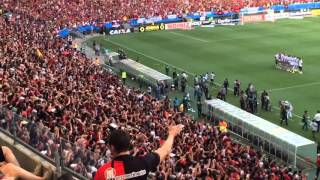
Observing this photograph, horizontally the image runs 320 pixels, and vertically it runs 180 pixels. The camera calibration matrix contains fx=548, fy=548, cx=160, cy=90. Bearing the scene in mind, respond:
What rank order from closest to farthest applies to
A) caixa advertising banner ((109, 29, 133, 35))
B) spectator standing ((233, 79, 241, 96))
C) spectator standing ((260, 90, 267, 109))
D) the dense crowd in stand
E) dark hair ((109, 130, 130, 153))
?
dark hair ((109, 130, 130, 153)) < the dense crowd in stand < spectator standing ((260, 90, 267, 109)) < spectator standing ((233, 79, 241, 96)) < caixa advertising banner ((109, 29, 133, 35))

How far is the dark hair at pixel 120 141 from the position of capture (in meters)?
4.92

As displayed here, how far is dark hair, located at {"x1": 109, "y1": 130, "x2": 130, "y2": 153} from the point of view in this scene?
4.92 metres

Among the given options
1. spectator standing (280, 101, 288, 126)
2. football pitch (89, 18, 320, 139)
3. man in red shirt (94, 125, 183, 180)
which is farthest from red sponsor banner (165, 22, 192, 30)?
man in red shirt (94, 125, 183, 180)

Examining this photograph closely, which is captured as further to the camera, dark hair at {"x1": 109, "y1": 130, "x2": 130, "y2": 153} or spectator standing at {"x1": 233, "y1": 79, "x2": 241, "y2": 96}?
spectator standing at {"x1": 233, "y1": 79, "x2": 241, "y2": 96}

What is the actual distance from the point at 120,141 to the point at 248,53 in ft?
132

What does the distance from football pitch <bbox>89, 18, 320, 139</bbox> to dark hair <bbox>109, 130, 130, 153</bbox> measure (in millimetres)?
22030

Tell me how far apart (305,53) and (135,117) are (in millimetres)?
27162

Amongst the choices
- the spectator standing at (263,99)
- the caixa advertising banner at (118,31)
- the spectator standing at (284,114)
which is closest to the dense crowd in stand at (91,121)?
the spectator standing at (284,114)

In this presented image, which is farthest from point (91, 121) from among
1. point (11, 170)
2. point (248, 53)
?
point (248, 53)

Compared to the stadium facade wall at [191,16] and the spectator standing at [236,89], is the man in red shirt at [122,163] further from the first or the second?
the stadium facade wall at [191,16]

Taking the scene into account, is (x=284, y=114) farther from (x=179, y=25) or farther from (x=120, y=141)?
(x=179, y=25)

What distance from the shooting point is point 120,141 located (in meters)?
4.92

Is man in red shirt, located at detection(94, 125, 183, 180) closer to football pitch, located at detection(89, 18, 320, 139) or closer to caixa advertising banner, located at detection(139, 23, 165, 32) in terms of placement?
football pitch, located at detection(89, 18, 320, 139)

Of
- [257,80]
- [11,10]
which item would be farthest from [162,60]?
[11,10]
